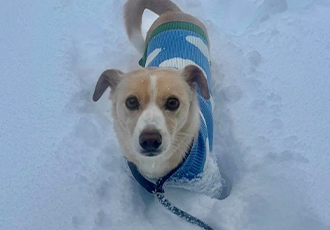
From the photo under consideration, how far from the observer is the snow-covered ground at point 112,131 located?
2.45 m

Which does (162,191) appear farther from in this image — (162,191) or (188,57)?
(188,57)

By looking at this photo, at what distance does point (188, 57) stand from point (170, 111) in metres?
0.83

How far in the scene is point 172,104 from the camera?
85.5 inches

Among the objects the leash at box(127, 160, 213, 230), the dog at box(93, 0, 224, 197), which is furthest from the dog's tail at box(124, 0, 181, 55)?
the leash at box(127, 160, 213, 230)

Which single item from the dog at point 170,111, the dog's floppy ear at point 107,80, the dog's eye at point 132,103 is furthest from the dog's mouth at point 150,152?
the dog's floppy ear at point 107,80

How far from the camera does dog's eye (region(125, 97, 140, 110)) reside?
7.06 feet

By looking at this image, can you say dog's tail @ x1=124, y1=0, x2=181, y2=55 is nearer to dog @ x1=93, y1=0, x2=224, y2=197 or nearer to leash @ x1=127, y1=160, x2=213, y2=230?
dog @ x1=93, y1=0, x2=224, y2=197

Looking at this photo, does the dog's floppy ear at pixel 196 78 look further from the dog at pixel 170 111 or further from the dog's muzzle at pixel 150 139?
the dog's muzzle at pixel 150 139

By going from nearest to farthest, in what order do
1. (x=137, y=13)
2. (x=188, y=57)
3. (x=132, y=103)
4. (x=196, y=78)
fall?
(x=132, y=103)
(x=196, y=78)
(x=188, y=57)
(x=137, y=13)

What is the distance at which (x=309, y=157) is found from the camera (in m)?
2.69

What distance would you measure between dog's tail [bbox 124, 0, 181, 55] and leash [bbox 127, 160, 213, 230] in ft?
4.60

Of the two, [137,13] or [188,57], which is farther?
[137,13]

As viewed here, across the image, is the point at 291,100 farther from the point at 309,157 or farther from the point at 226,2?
the point at 226,2

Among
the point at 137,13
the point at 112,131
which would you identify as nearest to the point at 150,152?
the point at 112,131
